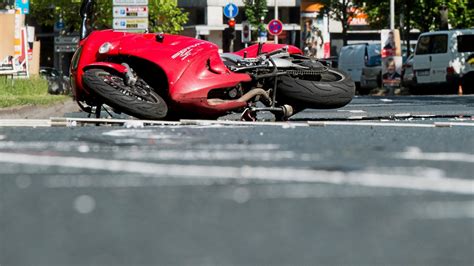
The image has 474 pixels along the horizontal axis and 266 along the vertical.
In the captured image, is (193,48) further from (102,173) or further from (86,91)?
(102,173)

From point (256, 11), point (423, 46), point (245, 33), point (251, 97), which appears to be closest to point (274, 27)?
point (245, 33)

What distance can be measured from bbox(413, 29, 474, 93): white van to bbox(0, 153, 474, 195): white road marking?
93.2 ft

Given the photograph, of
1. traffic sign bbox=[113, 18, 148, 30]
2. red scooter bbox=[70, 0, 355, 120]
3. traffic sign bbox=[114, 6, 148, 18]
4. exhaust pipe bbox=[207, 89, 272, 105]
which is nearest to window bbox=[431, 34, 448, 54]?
traffic sign bbox=[114, 6, 148, 18]

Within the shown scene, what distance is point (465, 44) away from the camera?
115 feet

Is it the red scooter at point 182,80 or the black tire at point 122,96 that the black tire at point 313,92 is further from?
the black tire at point 122,96

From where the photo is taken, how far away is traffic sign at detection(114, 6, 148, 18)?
3148cm

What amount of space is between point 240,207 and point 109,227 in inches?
26.6

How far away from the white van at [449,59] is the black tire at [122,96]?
23.5 metres

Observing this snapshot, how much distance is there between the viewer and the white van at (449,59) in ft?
115

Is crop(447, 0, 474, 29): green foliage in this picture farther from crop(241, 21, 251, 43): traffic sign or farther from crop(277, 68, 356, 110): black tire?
crop(277, 68, 356, 110): black tire

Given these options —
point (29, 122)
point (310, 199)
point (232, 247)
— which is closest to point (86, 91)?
point (29, 122)

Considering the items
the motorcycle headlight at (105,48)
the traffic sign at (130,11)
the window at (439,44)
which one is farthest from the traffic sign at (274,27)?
the motorcycle headlight at (105,48)

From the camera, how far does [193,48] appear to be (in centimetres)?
1272

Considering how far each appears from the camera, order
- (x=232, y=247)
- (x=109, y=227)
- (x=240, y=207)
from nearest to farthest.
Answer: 1. (x=232, y=247)
2. (x=109, y=227)
3. (x=240, y=207)
